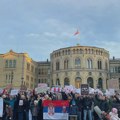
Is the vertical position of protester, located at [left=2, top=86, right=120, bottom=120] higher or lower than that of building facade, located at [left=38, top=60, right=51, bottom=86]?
lower

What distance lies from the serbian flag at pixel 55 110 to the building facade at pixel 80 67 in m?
54.4

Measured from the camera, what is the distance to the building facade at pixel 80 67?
70.8m

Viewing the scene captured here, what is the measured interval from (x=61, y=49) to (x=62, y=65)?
497 centimetres

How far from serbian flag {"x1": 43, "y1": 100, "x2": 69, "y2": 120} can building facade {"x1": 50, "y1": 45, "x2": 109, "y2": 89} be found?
2140 inches

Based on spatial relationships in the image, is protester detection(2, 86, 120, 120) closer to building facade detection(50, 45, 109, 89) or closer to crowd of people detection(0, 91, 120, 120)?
crowd of people detection(0, 91, 120, 120)

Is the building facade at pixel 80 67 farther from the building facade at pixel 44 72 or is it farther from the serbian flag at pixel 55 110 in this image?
the serbian flag at pixel 55 110

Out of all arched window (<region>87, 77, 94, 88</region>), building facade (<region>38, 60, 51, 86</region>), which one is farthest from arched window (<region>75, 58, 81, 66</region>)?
building facade (<region>38, 60, 51, 86</region>)

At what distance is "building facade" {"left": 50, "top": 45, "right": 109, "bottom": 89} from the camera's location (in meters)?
70.8

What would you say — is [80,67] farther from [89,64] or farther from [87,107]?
[87,107]

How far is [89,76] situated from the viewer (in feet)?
234

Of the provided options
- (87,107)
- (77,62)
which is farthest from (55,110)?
(77,62)

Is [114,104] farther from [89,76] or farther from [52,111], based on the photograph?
[89,76]

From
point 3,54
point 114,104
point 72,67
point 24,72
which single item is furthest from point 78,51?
point 114,104

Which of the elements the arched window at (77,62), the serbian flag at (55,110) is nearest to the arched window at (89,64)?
the arched window at (77,62)
